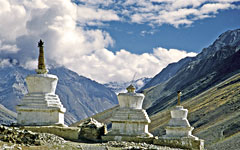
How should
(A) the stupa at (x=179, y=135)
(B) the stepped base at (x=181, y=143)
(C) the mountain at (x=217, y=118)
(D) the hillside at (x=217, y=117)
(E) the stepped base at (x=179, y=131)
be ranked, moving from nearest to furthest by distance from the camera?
(B) the stepped base at (x=181, y=143) → (A) the stupa at (x=179, y=135) → (E) the stepped base at (x=179, y=131) → (C) the mountain at (x=217, y=118) → (D) the hillside at (x=217, y=117)

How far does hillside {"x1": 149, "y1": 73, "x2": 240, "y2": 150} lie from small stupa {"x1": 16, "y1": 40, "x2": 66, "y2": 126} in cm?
4592

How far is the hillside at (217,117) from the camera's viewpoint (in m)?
76.4

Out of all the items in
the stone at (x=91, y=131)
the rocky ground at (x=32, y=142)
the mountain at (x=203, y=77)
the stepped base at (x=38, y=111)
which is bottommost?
the rocky ground at (x=32, y=142)

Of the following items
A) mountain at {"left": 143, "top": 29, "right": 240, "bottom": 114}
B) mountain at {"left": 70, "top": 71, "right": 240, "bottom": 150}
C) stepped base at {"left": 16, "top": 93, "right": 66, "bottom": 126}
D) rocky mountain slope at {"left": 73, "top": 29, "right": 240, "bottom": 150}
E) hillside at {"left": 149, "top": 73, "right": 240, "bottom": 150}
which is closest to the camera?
stepped base at {"left": 16, "top": 93, "right": 66, "bottom": 126}

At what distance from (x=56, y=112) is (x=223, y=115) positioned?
247 feet

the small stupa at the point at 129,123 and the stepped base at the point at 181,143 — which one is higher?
the small stupa at the point at 129,123

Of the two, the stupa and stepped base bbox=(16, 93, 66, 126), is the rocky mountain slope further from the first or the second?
stepped base bbox=(16, 93, 66, 126)

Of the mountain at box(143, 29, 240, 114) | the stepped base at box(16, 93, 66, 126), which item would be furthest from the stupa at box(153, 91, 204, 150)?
the mountain at box(143, 29, 240, 114)

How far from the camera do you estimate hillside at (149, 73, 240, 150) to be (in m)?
76.4

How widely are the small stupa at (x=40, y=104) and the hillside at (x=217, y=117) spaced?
151 feet

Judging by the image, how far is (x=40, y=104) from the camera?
961 inches

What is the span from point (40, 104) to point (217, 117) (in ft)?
252

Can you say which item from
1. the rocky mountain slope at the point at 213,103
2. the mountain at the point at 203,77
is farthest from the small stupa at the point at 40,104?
the mountain at the point at 203,77

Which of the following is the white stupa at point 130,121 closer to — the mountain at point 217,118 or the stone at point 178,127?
the stone at point 178,127
